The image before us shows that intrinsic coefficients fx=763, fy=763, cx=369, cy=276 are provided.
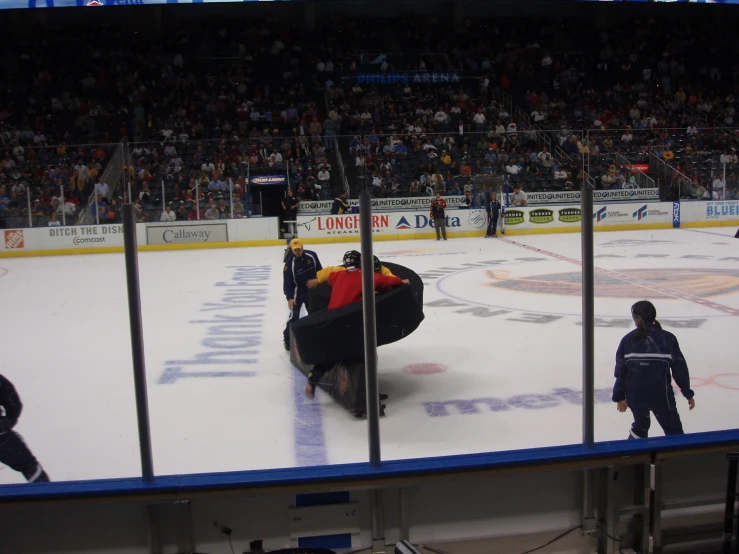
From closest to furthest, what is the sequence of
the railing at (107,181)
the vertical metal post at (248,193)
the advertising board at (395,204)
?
1. the railing at (107,181)
2. the vertical metal post at (248,193)
3. the advertising board at (395,204)

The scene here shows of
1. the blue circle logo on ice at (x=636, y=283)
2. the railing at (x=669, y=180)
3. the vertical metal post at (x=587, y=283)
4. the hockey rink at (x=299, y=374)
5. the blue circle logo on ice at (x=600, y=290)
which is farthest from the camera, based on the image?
the railing at (x=669, y=180)

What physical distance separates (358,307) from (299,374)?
1668 millimetres

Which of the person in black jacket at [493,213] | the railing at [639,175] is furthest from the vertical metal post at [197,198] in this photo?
the railing at [639,175]

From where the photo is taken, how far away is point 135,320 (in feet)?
7.98

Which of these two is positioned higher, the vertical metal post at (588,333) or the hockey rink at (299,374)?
the vertical metal post at (588,333)

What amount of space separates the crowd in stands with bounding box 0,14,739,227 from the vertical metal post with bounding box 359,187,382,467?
455 inches

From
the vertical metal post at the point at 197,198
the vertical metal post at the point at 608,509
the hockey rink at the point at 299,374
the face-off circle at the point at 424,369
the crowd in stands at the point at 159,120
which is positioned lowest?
the face-off circle at the point at 424,369

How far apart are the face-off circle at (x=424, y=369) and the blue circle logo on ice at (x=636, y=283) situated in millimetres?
3387

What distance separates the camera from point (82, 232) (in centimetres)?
1472

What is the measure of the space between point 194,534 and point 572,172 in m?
15.0

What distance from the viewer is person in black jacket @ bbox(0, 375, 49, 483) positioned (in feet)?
12.2

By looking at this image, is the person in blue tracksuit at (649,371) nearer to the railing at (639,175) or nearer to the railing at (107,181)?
the railing at (107,181)

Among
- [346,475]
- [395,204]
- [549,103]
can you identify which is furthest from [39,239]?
[549,103]

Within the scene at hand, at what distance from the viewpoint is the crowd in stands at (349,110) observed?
1559 centimetres
